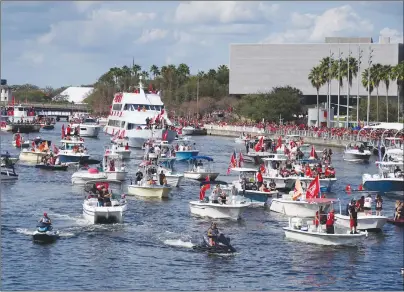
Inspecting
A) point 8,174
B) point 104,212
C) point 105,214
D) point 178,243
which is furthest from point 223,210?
point 8,174

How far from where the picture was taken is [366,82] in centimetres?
17875

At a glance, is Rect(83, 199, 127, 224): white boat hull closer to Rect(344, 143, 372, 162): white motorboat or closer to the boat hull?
the boat hull

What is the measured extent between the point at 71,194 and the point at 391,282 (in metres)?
36.2

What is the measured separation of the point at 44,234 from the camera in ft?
184

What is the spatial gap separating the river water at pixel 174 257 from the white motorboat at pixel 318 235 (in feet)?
1.45

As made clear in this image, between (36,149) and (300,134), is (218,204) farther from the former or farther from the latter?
(300,134)

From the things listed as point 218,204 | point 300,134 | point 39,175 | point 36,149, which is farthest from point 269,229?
point 300,134

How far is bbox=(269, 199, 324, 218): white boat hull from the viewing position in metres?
66.8

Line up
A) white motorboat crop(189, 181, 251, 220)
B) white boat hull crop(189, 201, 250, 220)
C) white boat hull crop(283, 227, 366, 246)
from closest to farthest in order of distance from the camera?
white boat hull crop(283, 227, 366, 246) → white boat hull crop(189, 201, 250, 220) → white motorboat crop(189, 181, 251, 220)

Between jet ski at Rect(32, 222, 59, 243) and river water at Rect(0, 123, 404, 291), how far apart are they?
633 mm

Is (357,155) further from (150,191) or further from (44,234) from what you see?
(44,234)

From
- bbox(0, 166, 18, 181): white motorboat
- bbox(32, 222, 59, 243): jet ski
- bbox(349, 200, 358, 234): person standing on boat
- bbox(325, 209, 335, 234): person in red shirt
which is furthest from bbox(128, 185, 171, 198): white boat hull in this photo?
bbox(325, 209, 335, 234): person in red shirt

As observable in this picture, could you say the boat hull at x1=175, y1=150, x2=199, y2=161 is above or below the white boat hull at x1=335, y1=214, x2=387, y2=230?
above

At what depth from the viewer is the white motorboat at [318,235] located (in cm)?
5547
